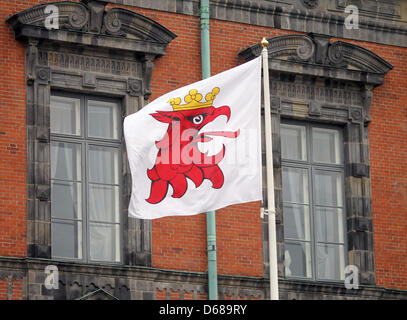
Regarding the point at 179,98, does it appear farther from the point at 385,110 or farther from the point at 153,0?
the point at 385,110

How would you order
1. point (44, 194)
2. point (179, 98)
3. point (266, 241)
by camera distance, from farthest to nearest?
point (266, 241) → point (44, 194) → point (179, 98)

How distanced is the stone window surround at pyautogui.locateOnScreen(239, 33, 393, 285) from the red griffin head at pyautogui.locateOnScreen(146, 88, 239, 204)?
5.24 m

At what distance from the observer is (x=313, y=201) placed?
88.2ft

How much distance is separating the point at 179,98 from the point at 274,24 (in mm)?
6154

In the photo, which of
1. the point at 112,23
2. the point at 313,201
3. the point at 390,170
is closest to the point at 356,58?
the point at 390,170

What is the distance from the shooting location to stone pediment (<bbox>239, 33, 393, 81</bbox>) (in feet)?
88.2

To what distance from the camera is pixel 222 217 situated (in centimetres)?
2573

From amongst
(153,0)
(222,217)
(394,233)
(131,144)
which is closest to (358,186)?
(394,233)

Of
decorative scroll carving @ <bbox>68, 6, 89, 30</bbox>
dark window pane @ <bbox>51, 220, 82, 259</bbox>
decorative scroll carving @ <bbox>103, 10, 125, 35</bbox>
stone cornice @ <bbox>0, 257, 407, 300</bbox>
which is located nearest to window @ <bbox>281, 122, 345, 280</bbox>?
stone cornice @ <bbox>0, 257, 407, 300</bbox>

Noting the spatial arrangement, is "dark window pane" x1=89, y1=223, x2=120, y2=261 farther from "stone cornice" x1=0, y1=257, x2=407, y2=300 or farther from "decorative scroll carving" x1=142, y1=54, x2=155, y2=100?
"decorative scroll carving" x1=142, y1=54, x2=155, y2=100

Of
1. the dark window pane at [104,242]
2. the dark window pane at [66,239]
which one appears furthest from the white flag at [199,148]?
the dark window pane at [104,242]

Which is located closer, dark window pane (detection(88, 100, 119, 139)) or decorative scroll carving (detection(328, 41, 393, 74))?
dark window pane (detection(88, 100, 119, 139))

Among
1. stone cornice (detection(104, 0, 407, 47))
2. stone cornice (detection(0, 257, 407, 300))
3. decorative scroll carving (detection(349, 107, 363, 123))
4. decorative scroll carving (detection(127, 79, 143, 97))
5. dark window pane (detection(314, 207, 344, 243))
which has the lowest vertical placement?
stone cornice (detection(0, 257, 407, 300))
